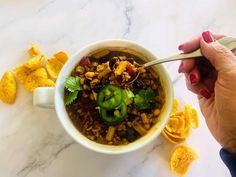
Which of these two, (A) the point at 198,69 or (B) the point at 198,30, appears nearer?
(A) the point at 198,69

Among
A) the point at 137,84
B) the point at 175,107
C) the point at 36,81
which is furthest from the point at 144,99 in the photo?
the point at 36,81

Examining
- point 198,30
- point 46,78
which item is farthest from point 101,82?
point 198,30

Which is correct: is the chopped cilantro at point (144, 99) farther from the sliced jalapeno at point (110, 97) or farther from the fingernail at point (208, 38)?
the fingernail at point (208, 38)

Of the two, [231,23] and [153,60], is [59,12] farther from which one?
[231,23]

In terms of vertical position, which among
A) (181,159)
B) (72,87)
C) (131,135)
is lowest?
(181,159)

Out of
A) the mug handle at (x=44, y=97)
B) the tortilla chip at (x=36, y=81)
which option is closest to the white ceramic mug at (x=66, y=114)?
the mug handle at (x=44, y=97)

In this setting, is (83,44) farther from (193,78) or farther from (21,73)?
(193,78)
